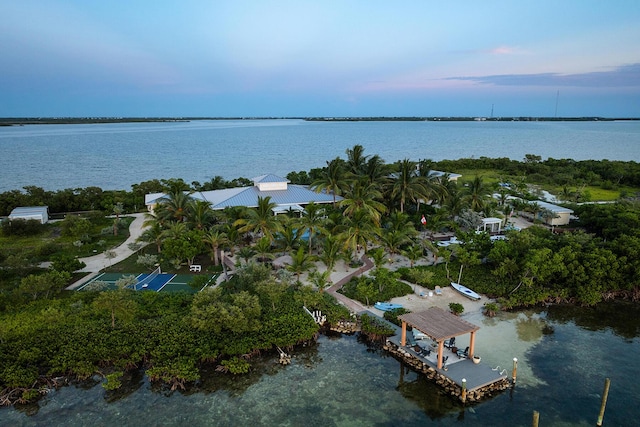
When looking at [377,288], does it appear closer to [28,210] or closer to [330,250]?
[330,250]

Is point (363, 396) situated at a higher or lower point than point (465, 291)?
lower

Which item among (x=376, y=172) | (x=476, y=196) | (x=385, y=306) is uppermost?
(x=376, y=172)

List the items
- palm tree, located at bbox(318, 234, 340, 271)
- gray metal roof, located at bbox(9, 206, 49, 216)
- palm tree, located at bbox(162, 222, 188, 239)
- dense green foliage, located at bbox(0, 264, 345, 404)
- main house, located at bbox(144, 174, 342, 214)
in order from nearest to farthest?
1. dense green foliage, located at bbox(0, 264, 345, 404)
2. palm tree, located at bbox(318, 234, 340, 271)
3. palm tree, located at bbox(162, 222, 188, 239)
4. main house, located at bbox(144, 174, 342, 214)
5. gray metal roof, located at bbox(9, 206, 49, 216)

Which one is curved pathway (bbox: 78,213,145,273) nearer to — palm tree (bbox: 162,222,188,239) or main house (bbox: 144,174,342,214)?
palm tree (bbox: 162,222,188,239)

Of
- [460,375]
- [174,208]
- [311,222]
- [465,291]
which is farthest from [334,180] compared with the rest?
[460,375]

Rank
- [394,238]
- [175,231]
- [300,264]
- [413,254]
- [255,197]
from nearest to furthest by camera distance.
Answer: [300,264] < [413,254] < [394,238] < [175,231] < [255,197]

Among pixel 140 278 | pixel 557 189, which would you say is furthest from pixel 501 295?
pixel 557 189


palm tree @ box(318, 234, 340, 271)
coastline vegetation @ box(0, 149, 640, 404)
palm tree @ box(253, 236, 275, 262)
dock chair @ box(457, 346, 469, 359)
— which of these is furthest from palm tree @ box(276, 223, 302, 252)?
dock chair @ box(457, 346, 469, 359)
